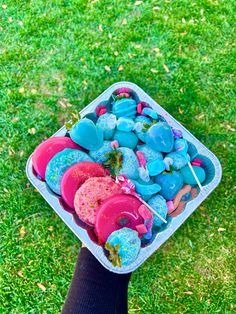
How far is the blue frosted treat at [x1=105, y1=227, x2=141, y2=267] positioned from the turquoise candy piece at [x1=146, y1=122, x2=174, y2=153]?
24cm

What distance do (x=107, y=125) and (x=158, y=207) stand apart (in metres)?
0.26

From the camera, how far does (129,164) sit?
3.70 ft

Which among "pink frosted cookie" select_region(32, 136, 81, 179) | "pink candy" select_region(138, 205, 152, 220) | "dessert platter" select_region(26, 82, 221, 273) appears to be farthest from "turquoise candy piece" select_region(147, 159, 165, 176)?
"pink frosted cookie" select_region(32, 136, 81, 179)

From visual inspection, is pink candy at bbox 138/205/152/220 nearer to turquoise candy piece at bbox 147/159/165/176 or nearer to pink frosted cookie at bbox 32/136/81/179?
turquoise candy piece at bbox 147/159/165/176

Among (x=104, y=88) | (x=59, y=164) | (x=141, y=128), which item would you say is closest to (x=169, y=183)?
(x=141, y=128)

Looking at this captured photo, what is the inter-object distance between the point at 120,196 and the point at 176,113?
45 cm

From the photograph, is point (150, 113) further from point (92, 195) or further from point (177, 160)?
point (92, 195)

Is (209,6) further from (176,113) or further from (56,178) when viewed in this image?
(56,178)

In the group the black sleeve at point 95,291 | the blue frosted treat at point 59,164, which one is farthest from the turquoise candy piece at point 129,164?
the black sleeve at point 95,291

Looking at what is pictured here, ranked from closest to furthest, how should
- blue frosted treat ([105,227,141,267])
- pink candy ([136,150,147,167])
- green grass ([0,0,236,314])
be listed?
blue frosted treat ([105,227,141,267]), pink candy ([136,150,147,167]), green grass ([0,0,236,314])

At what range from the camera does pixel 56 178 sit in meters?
1.12

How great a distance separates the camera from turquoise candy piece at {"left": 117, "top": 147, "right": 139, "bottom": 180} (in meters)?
1.12

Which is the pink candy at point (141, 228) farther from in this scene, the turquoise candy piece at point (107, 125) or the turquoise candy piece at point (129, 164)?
the turquoise candy piece at point (107, 125)

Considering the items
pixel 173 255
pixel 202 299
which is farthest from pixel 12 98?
pixel 202 299
